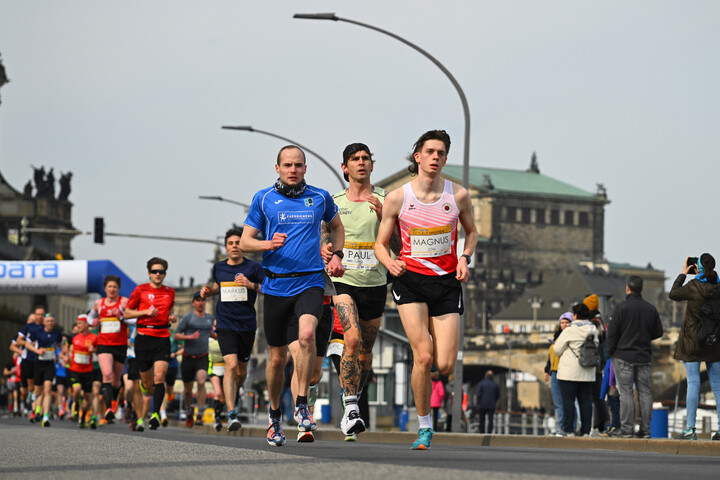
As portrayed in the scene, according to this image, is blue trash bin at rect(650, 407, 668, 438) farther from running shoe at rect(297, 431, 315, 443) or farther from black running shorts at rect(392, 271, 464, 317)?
black running shorts at rect(392, 271, 464, 317)

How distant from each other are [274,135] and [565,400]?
20.1 metres

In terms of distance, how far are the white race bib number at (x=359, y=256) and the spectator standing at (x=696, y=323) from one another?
4295mm

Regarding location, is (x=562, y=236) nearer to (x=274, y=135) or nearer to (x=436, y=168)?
(x=274, y=135)

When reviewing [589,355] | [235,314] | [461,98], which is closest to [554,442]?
[589,355]

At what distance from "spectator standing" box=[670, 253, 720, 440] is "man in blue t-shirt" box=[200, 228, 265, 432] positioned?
4.31 metres

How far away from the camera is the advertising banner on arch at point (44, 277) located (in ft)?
134

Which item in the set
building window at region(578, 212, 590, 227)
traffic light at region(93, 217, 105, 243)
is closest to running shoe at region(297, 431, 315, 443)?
traffic light at region(93, 217, 105, 243)

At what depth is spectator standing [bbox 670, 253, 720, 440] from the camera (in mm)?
15969

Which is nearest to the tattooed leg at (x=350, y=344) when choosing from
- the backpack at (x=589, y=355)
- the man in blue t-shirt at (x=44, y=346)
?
the backpack at (x=589, y=355)

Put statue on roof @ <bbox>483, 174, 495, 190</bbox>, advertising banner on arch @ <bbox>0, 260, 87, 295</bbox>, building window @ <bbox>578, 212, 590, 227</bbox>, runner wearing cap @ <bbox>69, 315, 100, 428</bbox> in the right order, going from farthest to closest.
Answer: building window @ <bbox>578, 212, 590, 227</bbox>
statue on roof @ <bbox>483, 174, 495, 190</bbox>
advertising banner on arch @ <bbox>0, 260, 87, 295</bbox>
runner wearing cap @ <bbox>69, 315, 100, 428</bbox>

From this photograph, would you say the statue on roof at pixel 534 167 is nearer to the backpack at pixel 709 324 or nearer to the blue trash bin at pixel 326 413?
the blue trash bin at pixel 326 413

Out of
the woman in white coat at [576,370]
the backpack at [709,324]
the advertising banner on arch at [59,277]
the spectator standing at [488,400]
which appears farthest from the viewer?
the advertising banner on arch at [59,277]

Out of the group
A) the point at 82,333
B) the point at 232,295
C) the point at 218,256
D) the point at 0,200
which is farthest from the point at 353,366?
the point at 218,256

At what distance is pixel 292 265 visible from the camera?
11703mm
